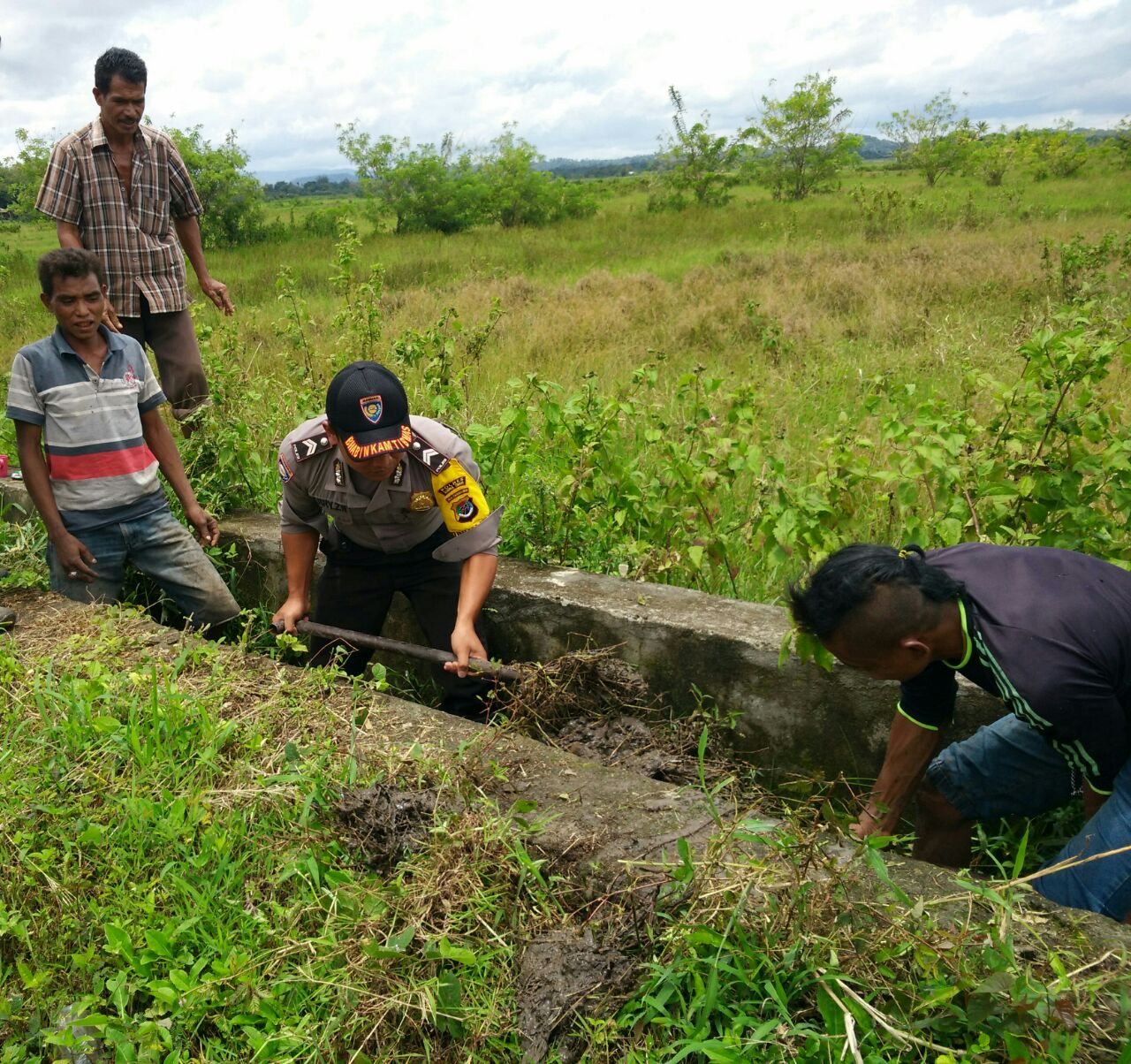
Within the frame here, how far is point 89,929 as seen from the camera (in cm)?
190

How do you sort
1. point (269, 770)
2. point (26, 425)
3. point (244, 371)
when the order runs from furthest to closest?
1. point (244, 371)
2. point (26, 425)
3. point (269, 770)

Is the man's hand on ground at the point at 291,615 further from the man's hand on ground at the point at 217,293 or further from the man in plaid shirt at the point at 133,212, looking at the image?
the man's hand on ground at the point at 217,293

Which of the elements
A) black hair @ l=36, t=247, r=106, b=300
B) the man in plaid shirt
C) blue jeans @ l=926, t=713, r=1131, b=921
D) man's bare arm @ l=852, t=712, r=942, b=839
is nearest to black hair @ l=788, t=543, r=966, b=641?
man's bare arm @ l=852, t=712, r=942, b=839

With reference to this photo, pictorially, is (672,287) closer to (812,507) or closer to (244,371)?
(244,371)

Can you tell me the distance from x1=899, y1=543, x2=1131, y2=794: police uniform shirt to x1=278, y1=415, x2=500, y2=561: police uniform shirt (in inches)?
61.7

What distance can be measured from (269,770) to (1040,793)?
199 cm

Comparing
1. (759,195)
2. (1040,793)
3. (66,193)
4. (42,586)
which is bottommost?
(1040,793)

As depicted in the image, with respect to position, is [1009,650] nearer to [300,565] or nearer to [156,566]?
[300,565]

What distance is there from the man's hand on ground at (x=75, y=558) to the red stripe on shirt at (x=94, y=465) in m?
0.23

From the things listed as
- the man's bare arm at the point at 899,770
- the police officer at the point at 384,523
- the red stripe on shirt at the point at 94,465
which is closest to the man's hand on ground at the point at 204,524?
the red stripe on shirt at the point at 94,465

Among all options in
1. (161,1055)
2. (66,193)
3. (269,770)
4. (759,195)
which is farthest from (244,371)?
(759,195)

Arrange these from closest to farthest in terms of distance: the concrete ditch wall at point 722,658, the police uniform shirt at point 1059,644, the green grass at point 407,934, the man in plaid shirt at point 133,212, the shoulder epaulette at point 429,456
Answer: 1. the green grass at point 407,934
2. the police uniform shirt at point 1059,644
3. the concrete ditch wall at point 722,658
4. the shoulder epaulette at point 429,456
5. the man in plaid shirt at point 133,212

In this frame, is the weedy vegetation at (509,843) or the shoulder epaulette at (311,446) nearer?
the weedy vegetation at (509,843)

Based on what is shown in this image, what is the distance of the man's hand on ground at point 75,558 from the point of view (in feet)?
10.8
